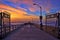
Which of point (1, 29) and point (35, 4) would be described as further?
point (35, 4)

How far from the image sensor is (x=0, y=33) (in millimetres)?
20625

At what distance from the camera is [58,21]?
21938 mm

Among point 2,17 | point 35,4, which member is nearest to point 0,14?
point 2,17

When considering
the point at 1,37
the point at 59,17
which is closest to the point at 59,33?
the point at 59,17

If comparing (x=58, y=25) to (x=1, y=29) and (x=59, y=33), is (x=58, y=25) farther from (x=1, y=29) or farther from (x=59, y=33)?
(x=1, y=29)

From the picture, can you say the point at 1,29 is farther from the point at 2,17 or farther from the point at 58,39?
the point at 58,39

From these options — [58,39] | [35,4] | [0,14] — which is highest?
[35,4]

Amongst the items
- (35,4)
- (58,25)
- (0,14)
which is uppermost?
(35,4)

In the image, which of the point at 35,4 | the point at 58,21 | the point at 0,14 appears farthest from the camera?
Result: the point at 35,4

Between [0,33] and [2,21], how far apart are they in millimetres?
1403

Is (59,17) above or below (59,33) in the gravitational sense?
above

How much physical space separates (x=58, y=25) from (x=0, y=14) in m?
7.24

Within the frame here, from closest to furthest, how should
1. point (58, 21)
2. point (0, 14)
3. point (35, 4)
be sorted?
1. point (0, 14)
2. point (58, 21)
3. point (35, 4)

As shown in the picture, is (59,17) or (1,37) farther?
(59,17)
